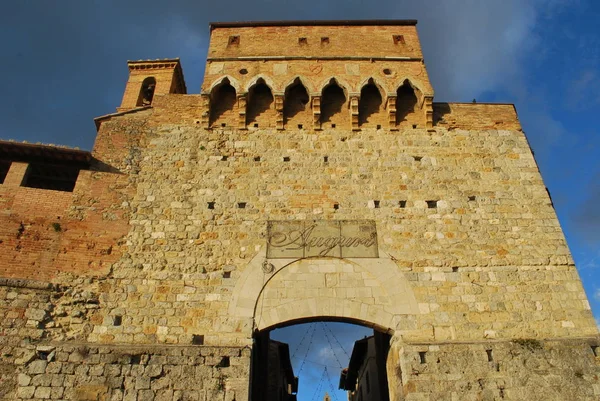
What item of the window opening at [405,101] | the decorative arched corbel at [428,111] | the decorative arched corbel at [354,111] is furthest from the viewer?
the window opening at [405,101]

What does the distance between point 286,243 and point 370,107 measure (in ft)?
13.3

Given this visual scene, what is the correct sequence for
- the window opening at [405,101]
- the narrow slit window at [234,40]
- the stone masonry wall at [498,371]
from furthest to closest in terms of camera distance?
the narrow slit window at [234,40], the window opening at [405,101], the stone masonry wall at [498,371]

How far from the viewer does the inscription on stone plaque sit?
8.13m

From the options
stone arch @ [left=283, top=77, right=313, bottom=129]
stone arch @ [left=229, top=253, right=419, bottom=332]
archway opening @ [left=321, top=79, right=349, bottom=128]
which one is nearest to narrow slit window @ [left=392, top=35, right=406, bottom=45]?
archway opening @ [left=321, top=79, right=349, bottom=128]

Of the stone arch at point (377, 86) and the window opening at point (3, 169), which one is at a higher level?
the stone arch at point (377, 86)

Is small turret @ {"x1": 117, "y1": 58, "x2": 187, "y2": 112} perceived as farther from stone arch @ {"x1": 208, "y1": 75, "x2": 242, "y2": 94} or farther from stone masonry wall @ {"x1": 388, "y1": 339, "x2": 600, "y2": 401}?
stone masonry wall @ {"x1": 388, "y1": 339, "x2": 600, "y2": 401}

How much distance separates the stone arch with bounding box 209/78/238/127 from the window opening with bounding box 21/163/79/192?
311 cm

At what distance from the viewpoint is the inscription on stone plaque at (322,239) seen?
320 inches

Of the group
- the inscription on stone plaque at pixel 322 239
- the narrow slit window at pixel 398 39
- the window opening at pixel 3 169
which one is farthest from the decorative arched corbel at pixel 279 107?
the window opening at pixel 3 169

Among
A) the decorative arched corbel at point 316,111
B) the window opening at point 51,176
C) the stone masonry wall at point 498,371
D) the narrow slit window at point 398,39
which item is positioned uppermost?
the narrow slit window at point 398,39

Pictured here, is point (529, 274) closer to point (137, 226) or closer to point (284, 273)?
point (284, 273)

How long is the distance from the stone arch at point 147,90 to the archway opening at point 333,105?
658 centimetres

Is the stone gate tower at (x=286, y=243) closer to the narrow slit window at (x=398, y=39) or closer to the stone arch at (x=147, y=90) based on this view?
the narrow slit window at (x=398, y=39)

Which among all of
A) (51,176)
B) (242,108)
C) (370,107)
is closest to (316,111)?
(370,107)
